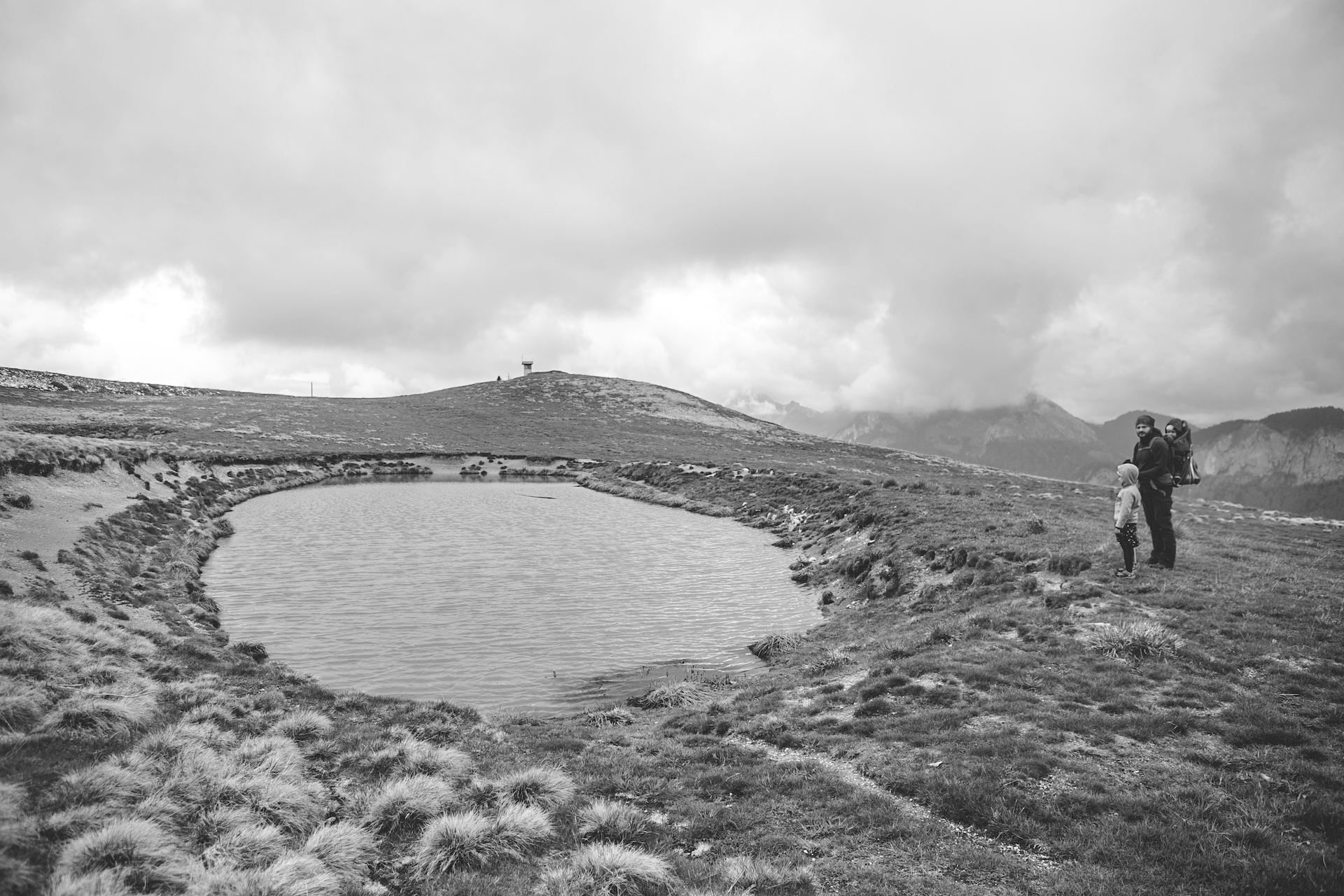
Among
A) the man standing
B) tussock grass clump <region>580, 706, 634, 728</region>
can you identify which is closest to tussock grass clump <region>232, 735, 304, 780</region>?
tussock grass clump <region>580, 706, 634, 728</region>

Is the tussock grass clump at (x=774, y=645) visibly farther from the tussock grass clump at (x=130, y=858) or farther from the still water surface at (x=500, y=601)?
the tussock grass clump at (x=130, y=858)

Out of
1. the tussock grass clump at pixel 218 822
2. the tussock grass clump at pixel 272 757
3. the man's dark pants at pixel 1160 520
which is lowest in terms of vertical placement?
the tussock grass clump at pixel 272 757

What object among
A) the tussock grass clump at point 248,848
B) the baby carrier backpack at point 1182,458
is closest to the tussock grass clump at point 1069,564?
the baby carrier backpack at point 1182,458

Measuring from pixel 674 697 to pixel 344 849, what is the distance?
8.92m

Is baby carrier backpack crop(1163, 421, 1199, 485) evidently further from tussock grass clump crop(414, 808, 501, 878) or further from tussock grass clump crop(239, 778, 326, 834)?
tussock grass clump crop(239, 778, 326, 834)

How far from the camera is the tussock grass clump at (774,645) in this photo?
65.4ft

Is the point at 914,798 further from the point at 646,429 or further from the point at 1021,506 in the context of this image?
the point at 646,429

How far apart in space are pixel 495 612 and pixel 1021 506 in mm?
30179

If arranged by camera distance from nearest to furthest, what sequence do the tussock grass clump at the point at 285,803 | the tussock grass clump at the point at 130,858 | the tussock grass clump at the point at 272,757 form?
the tussock grass clump at the point at 130,858, the tussock grass clump at the point at 285,803, the tussock grass clump at the point at 272,757

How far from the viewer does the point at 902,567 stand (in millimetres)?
25578

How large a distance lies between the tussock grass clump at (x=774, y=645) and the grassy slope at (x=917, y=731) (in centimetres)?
77

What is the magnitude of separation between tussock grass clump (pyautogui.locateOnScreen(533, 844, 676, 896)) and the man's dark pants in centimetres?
1834

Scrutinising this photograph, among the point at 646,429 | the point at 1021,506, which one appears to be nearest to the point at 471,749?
the point at 1021,506

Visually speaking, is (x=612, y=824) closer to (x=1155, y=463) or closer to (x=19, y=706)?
(x=19, y=706)
